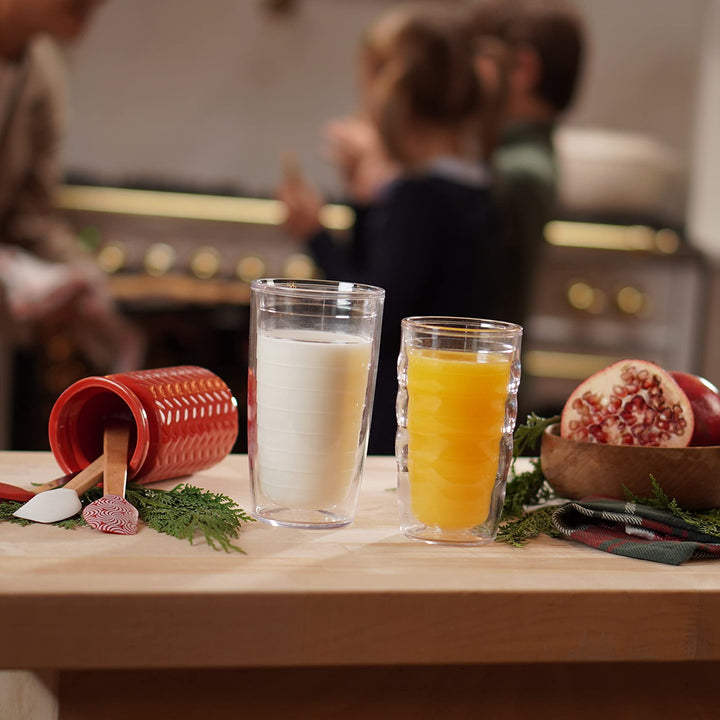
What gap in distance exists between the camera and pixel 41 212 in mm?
3354

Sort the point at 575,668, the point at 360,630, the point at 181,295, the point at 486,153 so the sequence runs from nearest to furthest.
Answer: the point at 360,630
the point at 575,668
the point at 486,153
the point at 181,295

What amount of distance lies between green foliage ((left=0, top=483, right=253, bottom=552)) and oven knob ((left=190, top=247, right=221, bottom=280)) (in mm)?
2801

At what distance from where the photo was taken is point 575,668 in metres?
0.81

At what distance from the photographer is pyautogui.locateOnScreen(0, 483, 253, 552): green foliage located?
78 centimetres

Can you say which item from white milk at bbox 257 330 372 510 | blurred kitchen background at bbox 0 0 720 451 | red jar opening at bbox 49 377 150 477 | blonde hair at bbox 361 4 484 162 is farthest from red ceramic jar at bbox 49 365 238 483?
blurred kitchen background at bbox 0 0 720 451

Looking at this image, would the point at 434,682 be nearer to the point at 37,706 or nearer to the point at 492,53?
the point at 37,706

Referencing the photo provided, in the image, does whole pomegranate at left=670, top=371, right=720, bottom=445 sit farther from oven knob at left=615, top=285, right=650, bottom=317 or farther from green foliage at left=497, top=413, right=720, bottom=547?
oven knob at left=615, top=285, right=650, bottom=317

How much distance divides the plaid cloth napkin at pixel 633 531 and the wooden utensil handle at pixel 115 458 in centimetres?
37

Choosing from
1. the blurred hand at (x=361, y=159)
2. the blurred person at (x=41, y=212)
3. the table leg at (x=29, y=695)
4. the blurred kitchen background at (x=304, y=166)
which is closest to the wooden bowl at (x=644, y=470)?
the table leg at (x=29, y=695)

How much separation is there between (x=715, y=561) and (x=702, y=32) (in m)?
3.61

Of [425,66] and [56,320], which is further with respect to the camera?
[56,320]

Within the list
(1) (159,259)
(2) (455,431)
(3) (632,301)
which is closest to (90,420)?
(2) (455,431)

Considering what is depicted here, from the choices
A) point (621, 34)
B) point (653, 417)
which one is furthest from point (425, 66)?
point (621, 34)

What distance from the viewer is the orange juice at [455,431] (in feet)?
2.68
